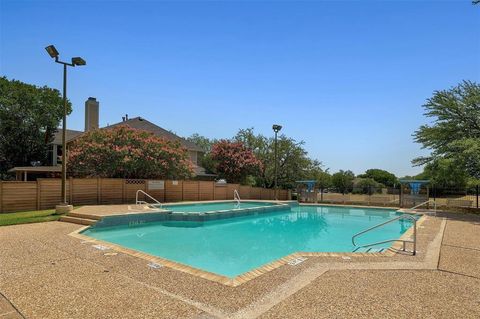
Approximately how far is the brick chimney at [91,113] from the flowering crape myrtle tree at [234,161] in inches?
423

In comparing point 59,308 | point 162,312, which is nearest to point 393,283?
point 162,312

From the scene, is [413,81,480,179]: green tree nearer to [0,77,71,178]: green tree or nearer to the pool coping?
the pool coping

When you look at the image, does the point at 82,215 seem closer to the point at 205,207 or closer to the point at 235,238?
the point at 235,238

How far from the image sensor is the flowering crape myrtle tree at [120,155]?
16.9m

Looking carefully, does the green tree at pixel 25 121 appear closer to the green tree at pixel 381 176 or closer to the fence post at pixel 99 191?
the fence post at pixel 99 191

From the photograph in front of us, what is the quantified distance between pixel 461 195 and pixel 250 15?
726 inches

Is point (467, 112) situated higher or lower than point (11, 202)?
higher

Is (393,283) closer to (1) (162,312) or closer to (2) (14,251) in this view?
(1) (162,312)

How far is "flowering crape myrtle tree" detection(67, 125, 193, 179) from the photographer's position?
1688cm

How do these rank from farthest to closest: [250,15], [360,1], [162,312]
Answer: [250,15] → [360,1] → [162,312]

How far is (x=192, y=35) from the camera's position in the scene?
40.8 ft

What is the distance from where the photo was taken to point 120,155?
16859 millimetres

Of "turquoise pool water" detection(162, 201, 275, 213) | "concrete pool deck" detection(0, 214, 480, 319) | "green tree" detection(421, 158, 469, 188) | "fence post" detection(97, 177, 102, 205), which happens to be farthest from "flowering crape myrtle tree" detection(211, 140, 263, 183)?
"concrete pool deck" detection(0, 214, 480, 319)

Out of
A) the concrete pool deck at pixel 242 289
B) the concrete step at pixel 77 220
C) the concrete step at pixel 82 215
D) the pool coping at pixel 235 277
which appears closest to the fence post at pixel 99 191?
the concrete step at pixel 82 215
